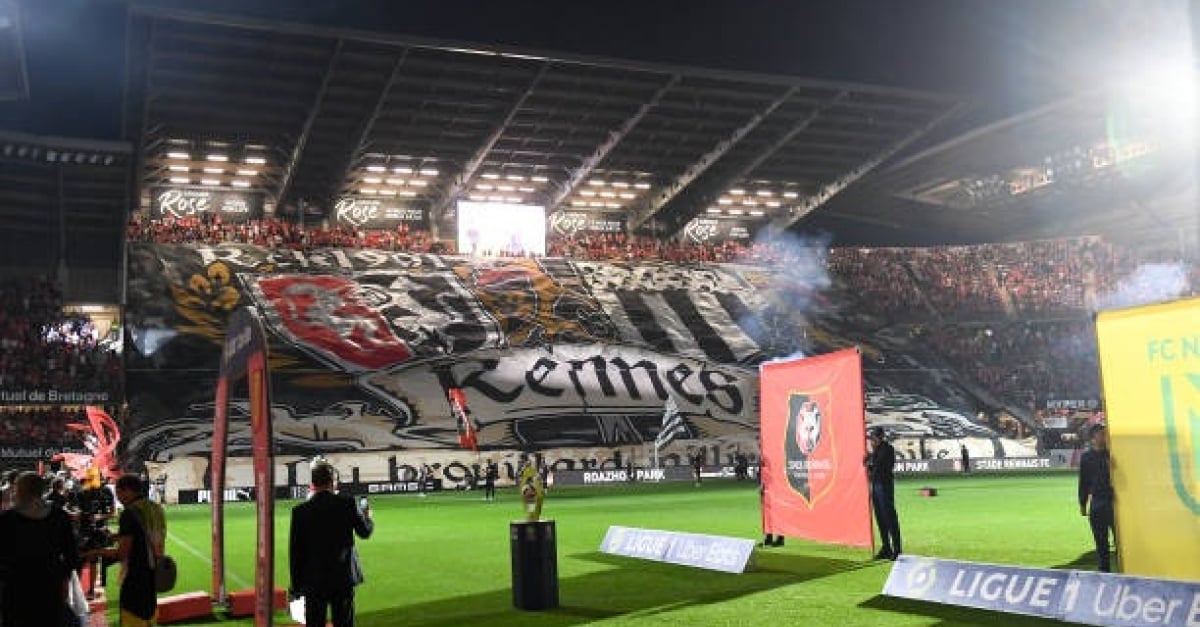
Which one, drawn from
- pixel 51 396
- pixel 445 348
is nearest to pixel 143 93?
pixel 51 396

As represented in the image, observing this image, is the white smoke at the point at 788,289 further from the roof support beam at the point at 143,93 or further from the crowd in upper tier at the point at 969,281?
the roof support beam at the point at 143,93

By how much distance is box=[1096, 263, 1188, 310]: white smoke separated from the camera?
62.6 m

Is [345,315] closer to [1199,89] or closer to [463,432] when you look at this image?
[463,432]

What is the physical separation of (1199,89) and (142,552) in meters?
8.75

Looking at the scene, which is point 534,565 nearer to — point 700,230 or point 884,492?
point 884,492

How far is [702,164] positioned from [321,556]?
2153 inches

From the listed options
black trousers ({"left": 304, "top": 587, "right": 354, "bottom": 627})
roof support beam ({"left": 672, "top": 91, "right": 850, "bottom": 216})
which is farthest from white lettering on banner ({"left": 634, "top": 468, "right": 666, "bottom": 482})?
black trousers ({"left": 304, "top": 587, "right": 354, "bottom": 627})

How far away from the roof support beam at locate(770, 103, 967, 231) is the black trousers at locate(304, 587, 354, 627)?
54.1 meters

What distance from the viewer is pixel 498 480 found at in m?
43.0

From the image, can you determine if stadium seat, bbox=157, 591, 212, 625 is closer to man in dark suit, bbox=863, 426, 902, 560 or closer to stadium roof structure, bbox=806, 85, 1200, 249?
man in dark suit, bbox=863, 426, 902, 560

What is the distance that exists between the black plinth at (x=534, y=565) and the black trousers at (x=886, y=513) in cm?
558

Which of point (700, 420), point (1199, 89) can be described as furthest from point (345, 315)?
point (1199, 89)

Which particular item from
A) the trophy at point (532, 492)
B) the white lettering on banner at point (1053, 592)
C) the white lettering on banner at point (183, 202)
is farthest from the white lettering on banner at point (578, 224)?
the white lettering on banner at point (1053, 592)

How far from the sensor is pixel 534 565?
12.6 meters
